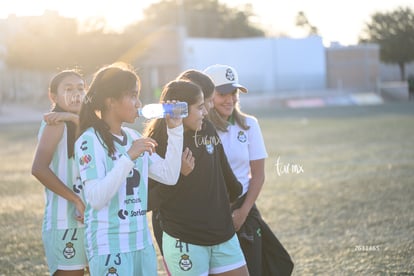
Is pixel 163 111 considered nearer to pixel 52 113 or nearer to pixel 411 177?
pixel 52 113

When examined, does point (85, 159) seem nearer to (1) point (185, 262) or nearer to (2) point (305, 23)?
(1) point (185, 262)

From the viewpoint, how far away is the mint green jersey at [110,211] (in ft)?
11.0

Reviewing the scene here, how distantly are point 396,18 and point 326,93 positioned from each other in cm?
2139

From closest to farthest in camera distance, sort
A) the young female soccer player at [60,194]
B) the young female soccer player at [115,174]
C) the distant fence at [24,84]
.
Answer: the young female soccer player at [115,174] → the young female soccer player at [60,194] → the distant fence at [24,84]

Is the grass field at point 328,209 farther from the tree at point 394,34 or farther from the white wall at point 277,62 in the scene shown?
the tree at point 394,34

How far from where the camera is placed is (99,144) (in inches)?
133

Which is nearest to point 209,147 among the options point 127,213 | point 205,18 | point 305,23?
point 127,213

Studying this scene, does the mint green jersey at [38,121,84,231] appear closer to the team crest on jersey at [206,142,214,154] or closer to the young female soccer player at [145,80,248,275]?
the young female soccer player at [145,80,248,275]

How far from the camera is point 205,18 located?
8212cm

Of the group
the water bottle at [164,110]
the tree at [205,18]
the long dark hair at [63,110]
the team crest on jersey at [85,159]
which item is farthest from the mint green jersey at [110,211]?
the tree at [205,18]

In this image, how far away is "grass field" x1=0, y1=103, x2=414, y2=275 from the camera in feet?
21.5

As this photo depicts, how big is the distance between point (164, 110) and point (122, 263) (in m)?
0.79

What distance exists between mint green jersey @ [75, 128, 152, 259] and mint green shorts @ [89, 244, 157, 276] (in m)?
0.03

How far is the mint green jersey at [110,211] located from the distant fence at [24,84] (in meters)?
54.3
